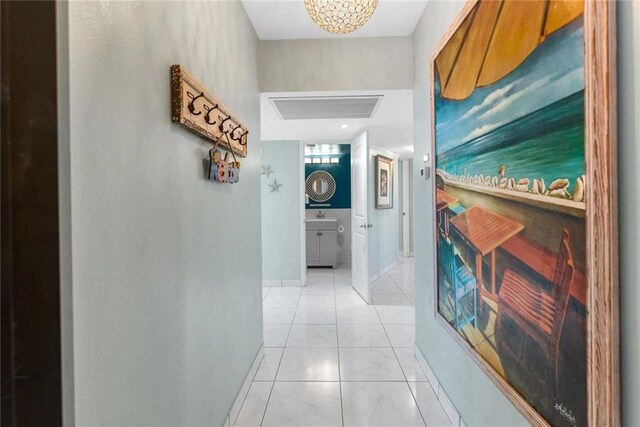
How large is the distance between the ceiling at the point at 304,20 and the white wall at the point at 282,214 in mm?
2293

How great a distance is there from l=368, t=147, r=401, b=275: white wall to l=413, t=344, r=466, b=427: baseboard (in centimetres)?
204

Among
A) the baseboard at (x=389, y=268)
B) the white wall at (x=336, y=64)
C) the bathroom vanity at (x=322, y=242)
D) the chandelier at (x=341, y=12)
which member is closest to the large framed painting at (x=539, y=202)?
the chandelier at (x=341, y=12)

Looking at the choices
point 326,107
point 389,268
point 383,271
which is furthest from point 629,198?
point 389,268

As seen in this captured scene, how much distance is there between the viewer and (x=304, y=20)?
7.47 ft

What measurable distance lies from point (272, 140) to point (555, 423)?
171 inches

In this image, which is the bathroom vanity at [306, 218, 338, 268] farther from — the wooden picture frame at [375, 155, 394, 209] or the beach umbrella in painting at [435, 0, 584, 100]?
the beach umbrella in painting at [435, 0, 584, 100]

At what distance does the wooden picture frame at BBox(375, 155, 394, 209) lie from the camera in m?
4.96

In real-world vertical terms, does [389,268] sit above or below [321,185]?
below

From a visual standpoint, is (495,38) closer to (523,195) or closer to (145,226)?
(523,195)

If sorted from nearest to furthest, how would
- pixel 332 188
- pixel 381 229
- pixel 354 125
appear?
pixel 354 125, pixel 381 229, pixel 332 188

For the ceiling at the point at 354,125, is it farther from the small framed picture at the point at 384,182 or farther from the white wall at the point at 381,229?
the white wall at the point at 381,229
